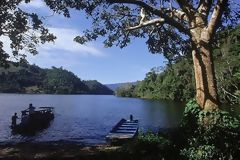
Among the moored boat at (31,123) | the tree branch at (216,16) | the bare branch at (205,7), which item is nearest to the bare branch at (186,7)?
the bare branch at (205,7)

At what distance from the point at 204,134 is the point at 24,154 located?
9.67 meters

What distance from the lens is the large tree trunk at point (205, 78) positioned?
54.0 feet

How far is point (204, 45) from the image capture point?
16734 mm

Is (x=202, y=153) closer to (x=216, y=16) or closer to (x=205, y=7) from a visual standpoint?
(x=216, y=16)

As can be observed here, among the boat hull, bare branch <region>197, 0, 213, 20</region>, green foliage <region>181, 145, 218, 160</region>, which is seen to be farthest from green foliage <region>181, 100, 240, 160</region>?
the boat hull

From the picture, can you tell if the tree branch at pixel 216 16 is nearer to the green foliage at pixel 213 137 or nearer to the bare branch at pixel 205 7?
the bare branch at pixel 205 7

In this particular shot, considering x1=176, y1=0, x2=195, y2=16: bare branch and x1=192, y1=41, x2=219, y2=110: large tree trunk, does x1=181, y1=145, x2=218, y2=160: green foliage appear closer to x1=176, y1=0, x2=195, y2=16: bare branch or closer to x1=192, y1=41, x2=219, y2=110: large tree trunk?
x1=192, y1=41, x2=219, y2=110: large tree trunk

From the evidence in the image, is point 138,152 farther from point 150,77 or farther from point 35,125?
point 150,77

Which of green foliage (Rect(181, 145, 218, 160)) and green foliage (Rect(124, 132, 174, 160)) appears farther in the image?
green foliage (Rect(124, 132, 174, 160))

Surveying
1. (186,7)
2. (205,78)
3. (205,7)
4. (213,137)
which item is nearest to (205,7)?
(205,7)

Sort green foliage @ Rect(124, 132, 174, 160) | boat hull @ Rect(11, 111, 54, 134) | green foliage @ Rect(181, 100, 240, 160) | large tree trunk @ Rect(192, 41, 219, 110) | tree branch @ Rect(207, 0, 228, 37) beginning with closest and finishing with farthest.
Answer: green foliage @ Rect(181, 100, 240, 160) → green foliage @ Rect(124, 132, 174, 160) → large tree trunk @ Rect(192, 41, 219, 110) → tree branch @ Rect(207, 0, 228, 37) → boat hull @ Rect(11, 111, 54, 134)

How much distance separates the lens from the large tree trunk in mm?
16453

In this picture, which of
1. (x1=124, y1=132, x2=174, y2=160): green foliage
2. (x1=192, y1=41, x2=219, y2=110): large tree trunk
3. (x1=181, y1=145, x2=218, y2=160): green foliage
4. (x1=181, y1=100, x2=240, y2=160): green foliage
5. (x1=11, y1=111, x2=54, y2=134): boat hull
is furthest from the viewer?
(x1=11, y1=111, x2=54, y2=134): boat hull

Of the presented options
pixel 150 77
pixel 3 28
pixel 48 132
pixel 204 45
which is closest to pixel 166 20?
pixel 204 45
